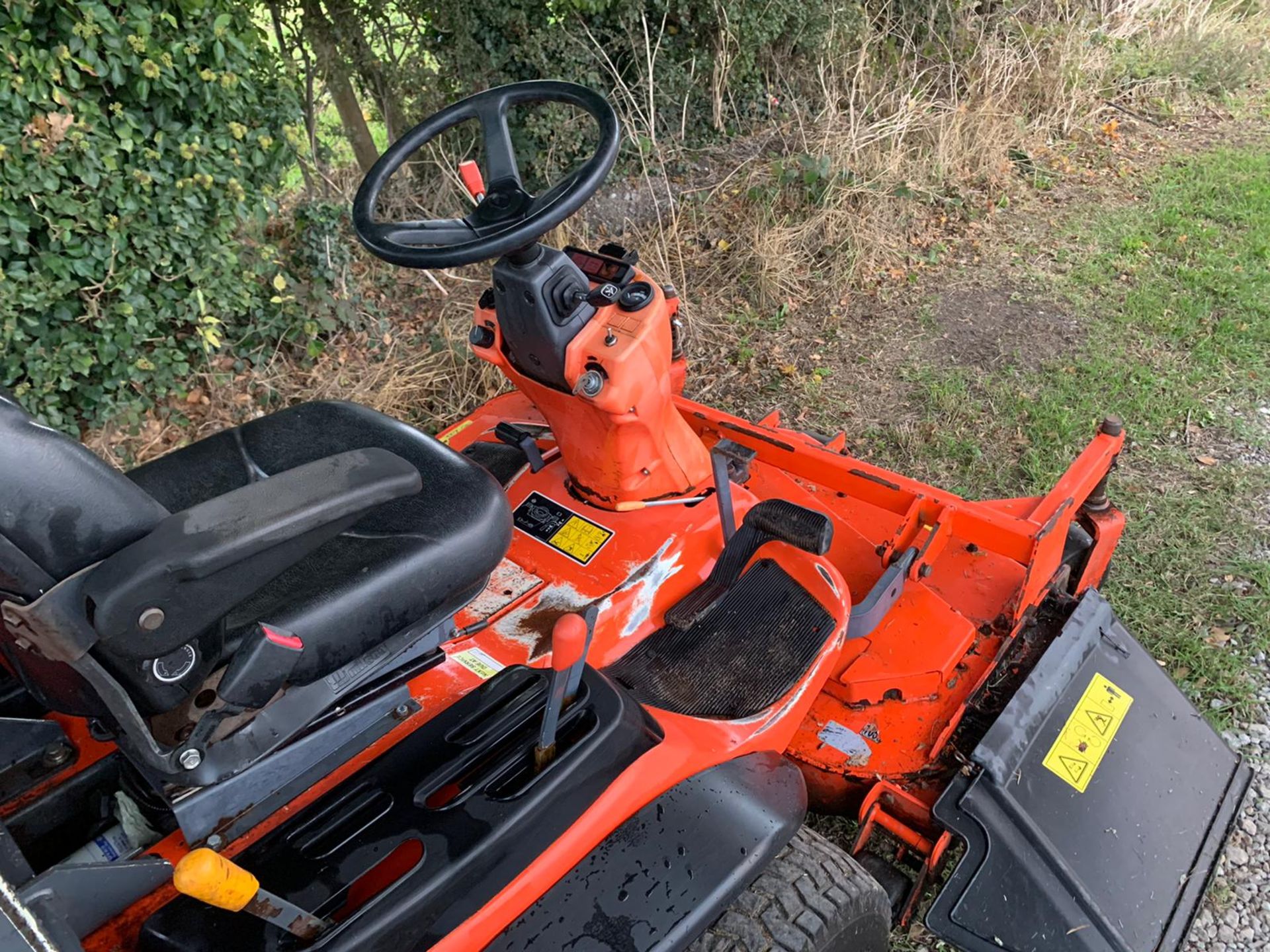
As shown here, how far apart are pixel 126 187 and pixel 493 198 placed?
1.74 m

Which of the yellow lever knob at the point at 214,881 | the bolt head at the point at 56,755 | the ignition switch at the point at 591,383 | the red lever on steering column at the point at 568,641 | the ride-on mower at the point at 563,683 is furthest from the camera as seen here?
the ignition switch at the point at 591,383

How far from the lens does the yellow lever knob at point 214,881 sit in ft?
3.42

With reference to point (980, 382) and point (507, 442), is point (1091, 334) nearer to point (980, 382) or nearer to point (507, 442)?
point (980, 382)

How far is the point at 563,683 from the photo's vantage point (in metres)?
1.47

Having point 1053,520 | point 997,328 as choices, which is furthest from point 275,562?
point 997,328

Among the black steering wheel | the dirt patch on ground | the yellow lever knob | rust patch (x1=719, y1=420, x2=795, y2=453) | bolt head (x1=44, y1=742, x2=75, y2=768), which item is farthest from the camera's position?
the dirt patch on ground

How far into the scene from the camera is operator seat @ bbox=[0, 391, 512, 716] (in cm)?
117

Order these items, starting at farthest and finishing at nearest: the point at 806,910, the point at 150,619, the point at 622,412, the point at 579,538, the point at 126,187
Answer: the point at 126,187, the point at 579,538, the point at 622,412, the point at 806,910, the point at 150,619

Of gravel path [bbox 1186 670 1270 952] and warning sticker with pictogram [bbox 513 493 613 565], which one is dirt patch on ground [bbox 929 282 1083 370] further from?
warning sticker with pictogram [bbox 513 493 613 565]

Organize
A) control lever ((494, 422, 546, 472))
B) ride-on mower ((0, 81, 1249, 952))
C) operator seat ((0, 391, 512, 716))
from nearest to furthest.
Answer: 1. operator seat ((0, 391, 512, 716))
2. ride-on mower ((0, 81, 1249, 952))
3. control lever ((494, 422, 546, 472))

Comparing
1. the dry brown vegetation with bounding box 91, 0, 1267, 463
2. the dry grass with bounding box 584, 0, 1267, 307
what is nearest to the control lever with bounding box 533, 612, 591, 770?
the dry brown vegetation with bounding box 91, 0, 1267, 463

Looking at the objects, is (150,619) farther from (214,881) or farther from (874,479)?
(874,479)

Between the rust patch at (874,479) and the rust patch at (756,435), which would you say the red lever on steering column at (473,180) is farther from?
the rust patch at (874,479)

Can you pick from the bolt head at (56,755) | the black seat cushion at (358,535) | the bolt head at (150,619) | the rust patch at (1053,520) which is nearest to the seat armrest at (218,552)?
the bolt head at (150,619)
